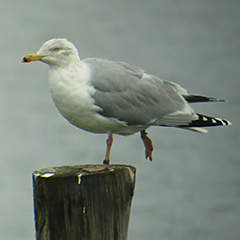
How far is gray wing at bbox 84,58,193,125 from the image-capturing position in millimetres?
2135

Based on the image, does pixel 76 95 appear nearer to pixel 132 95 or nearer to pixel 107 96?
pixel 107 96

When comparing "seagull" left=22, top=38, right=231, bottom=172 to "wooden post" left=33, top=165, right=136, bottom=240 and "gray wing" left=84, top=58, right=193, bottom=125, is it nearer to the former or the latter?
"gray wing" left=84, top=58, right=193, bottom=125

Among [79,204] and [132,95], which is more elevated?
[132,95]

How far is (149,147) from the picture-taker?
8.47ft

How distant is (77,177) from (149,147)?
0.79 m

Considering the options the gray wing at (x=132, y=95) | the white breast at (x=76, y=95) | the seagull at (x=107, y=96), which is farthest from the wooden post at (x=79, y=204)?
the gray wing at (x=132, y=95)

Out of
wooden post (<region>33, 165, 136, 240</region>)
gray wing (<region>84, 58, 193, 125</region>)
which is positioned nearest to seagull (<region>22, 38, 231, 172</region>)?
gray wing (<region>84, 58, 193, 125</region>)

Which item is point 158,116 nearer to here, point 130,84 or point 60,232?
point 130,84

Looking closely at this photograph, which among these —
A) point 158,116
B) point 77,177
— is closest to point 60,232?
point 77,177

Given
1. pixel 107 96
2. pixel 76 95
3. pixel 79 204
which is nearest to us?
pixel 79 204

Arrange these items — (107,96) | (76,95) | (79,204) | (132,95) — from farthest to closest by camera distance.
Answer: (132,95) < (107,96) < (76,95) < (79,204)

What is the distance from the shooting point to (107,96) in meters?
2.14

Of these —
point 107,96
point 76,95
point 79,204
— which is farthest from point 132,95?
point 79,204

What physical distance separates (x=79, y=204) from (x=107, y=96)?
0.58 metres
